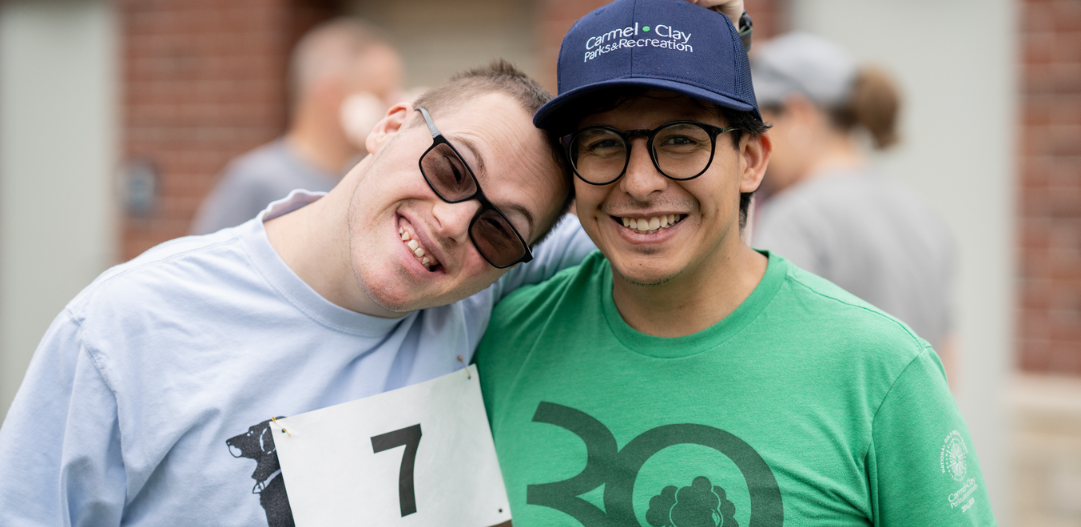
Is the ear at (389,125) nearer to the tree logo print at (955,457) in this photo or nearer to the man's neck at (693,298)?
the man's neck at (693,298)

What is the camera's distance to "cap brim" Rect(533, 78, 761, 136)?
1.55 m

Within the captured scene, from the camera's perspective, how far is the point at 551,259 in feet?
7.07

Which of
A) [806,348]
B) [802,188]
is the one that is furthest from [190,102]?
[806,348]

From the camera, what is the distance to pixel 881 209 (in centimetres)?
308

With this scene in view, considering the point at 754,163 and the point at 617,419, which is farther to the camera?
the point at 754,163

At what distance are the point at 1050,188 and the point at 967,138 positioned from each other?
1.95ft

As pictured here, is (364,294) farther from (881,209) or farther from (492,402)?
(881,209)

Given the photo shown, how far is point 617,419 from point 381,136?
816 millimetres

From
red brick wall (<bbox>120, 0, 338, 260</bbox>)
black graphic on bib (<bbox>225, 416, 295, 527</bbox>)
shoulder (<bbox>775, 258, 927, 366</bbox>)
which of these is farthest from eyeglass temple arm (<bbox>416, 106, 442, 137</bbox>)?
red brick wall (<bbox>120, 0, 338, 260</bbox>)

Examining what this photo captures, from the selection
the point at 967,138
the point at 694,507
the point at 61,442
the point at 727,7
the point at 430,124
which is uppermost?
the point at 967,138

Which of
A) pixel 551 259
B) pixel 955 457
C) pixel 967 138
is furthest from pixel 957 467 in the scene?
pixel 967 138

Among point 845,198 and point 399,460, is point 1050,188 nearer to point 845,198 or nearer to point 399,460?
point 845,198

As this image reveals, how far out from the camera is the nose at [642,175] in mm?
1613

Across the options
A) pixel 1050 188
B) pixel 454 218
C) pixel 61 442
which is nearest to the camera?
pixel 61 442
